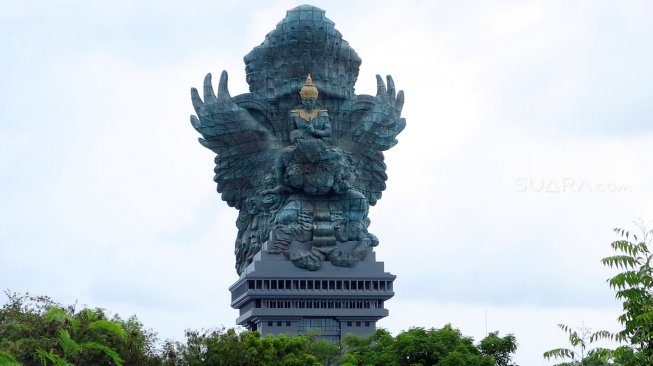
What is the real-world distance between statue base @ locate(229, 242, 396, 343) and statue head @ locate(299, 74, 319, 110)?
736 inches

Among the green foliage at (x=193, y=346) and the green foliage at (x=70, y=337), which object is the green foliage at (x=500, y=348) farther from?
the green foliage at (x=70, y=337)

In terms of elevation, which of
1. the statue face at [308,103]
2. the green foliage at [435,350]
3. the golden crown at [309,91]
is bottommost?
the green foliage at [435,350]

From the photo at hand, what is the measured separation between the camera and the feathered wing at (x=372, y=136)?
17650 cm

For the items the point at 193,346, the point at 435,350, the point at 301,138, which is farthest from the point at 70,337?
the point at 301,138

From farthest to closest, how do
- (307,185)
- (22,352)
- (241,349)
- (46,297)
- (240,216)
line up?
(240,216) < (307,185) < (241,349) < (46,297) < (22,352)

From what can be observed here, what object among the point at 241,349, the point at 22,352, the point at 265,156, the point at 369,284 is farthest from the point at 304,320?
the point at 22,352

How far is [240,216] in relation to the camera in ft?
598

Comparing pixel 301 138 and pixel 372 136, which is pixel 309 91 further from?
pixel 372 136

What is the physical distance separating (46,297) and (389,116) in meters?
99.7

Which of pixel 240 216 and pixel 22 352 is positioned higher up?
pixel 240 216

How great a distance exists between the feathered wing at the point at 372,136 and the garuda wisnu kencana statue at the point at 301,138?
0.13 metres

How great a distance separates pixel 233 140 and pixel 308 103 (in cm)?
1065

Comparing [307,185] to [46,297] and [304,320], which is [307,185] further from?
[46,297]

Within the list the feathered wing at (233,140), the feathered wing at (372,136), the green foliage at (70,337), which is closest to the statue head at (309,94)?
the feathered wing at (233,140)
